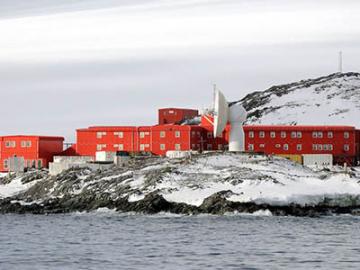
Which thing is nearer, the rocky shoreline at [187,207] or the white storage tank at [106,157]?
the rocky shoreline at [187,207]

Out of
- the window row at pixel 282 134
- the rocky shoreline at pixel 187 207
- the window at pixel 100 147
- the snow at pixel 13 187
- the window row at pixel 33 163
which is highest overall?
the window row at pixel 282 134

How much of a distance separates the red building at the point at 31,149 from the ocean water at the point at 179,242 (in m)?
42.6

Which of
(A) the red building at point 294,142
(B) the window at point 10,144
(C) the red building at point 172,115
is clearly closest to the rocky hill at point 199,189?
(B) the window at point 10,144

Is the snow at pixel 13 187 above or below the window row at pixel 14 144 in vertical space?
below

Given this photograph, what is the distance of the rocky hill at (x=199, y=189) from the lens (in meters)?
70.6

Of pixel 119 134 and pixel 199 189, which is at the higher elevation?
pixel 119 134

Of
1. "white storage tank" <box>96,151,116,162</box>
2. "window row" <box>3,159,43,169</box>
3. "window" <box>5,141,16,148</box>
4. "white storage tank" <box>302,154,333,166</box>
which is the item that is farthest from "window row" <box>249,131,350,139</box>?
"window" <box>5,141,16,148</box>

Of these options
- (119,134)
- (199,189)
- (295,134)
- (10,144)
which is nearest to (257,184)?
(199,189)

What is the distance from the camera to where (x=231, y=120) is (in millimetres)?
97875

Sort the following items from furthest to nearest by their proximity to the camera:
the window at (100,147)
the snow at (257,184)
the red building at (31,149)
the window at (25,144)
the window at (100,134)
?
the window at (100,134)
the window at (100,147)
the window at (25,144)
the red building at (31,149)
the snow at (257,184)

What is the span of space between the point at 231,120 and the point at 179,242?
162ft

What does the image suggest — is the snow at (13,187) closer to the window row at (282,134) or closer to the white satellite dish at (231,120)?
the white satellite dish at (231,120)

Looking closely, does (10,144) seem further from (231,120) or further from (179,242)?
(179,242)

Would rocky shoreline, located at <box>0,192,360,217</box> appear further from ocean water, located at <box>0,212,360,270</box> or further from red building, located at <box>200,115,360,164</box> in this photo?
red building, located at <box>200,115,360,164</box>
